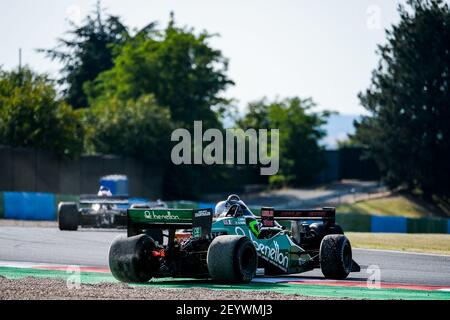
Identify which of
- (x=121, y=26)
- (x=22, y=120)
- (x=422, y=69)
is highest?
(x=121, y=26)

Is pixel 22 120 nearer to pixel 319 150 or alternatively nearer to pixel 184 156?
pixel 184 156

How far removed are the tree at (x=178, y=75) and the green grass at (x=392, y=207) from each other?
448 inches

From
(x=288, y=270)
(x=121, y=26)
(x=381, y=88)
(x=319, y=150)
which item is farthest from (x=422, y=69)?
(x=288, y=270)

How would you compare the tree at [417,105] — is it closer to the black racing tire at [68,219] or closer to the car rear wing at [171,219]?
the black racing tire at [68,219]

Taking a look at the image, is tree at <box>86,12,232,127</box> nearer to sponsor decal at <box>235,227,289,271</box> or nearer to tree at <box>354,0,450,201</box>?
tree at <box>354,0,450,201</box>

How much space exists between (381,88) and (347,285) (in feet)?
155

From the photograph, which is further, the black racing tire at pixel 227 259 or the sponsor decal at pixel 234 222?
the sponsor decal at pixel 234 222

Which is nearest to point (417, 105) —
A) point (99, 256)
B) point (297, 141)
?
point (297, 141)

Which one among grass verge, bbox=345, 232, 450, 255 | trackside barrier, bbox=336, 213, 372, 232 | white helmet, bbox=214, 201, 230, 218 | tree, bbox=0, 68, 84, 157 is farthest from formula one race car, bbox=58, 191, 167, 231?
tree, bbox=0, 68, 84, 157

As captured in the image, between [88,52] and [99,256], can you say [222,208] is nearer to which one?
[99,256]

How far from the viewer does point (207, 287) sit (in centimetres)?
1357

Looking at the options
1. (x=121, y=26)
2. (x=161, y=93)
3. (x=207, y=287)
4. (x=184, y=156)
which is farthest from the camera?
(x=121, y=26)

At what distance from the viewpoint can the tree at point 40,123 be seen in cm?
4844

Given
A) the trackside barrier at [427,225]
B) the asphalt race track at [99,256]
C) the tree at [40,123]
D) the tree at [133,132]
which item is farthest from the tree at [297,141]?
the asphalt race track at [99,256]
